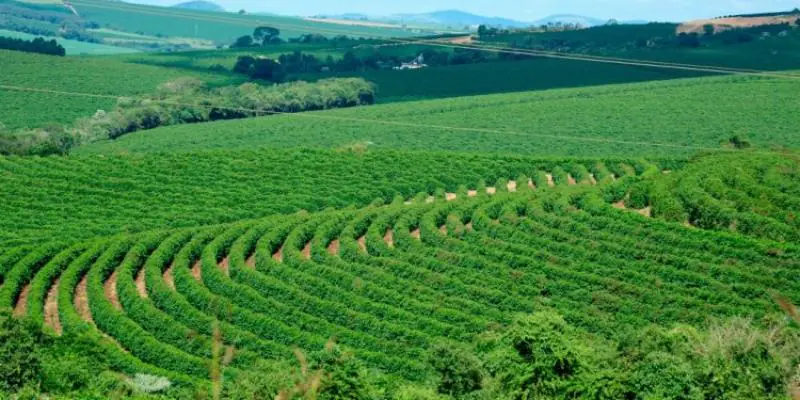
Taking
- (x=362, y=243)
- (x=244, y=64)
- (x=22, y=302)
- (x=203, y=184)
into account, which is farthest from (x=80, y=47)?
(x=22, y=302)

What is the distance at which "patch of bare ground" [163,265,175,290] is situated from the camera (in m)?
39.6

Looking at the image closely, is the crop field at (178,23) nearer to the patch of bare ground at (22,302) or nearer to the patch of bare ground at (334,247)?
the patch of bare ground at (334,247)

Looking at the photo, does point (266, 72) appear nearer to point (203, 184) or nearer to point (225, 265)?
point (203, 184)

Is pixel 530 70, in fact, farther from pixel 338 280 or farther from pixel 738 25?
pixel 338 280

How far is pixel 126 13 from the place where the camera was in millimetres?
181375

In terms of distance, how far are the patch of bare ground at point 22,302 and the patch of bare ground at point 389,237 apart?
15.1 m

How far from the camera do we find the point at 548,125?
83.2 m

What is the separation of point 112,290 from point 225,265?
5.04 meters

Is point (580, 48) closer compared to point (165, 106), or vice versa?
point (165, 106)

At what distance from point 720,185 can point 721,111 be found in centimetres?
3922

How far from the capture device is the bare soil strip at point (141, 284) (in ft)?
127

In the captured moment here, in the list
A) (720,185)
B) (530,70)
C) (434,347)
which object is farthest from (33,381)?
(530,70)

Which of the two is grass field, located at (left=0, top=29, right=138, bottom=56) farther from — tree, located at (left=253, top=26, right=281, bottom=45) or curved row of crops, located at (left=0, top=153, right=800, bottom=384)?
curved row of crops, located at (left=0, top=153, right=800, bottom=384)

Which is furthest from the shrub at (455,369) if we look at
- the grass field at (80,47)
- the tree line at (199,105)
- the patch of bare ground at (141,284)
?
the grass field at (80,47)
